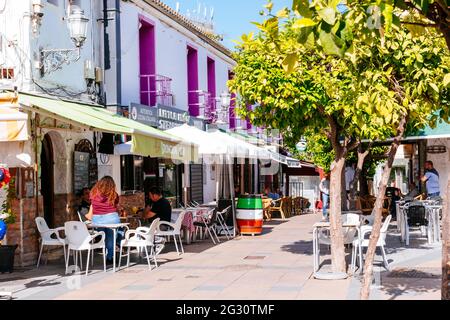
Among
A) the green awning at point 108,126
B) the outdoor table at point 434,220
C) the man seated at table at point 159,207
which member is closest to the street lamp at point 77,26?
the green awning at point 108,126

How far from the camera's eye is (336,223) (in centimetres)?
1084

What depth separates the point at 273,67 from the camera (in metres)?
10.7

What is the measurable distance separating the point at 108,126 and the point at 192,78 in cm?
1155

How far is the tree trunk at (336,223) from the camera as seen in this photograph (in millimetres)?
10688

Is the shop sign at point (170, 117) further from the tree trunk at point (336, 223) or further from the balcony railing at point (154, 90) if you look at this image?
the tree trunk at point (336, 223)

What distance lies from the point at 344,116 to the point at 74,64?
659cm

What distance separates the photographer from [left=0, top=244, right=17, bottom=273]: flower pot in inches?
441

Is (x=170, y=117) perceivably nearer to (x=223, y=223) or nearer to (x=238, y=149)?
(x=238, y=149)

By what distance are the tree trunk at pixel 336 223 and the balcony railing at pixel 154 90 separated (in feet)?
28.1

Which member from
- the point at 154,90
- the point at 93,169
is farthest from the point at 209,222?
the point at 154,90

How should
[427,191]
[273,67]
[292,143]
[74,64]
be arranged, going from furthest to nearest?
[427,191]
[74,64]
[292,143]
[273,67]
